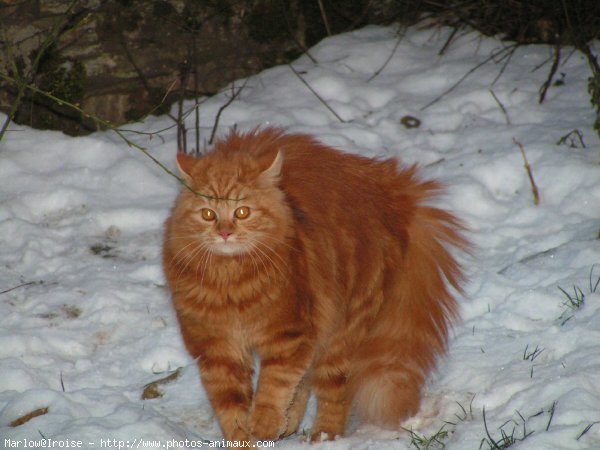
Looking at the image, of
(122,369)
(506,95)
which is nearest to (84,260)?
(122,369)

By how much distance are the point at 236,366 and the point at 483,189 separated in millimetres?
2345

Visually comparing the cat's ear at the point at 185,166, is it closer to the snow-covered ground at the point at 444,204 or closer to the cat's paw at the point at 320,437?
the snow-covered ground at the point at 444,204

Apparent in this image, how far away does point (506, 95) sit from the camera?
6148 millimetres

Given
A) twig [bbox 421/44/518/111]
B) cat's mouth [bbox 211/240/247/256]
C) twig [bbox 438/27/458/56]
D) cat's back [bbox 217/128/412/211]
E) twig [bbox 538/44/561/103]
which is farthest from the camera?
twig [bbox 438/27/458/56]

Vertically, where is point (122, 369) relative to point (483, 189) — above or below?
below

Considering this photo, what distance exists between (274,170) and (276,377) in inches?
32.7

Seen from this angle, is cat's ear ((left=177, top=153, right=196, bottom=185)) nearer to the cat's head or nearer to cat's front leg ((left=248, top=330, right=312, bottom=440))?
the cat's head

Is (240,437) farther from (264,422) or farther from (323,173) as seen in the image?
(323,173)

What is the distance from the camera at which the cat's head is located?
10.9ft

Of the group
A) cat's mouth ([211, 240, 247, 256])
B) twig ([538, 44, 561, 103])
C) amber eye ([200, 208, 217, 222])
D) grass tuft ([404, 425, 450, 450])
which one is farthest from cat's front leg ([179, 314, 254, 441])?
twig ([538, 44, 561, 103])

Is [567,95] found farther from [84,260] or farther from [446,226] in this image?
[84,260]

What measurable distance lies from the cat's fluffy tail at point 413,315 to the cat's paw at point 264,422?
446mm

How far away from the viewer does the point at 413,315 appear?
3738 millimetres

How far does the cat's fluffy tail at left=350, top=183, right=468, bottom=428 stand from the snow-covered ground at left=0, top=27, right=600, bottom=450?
0.16 meters
